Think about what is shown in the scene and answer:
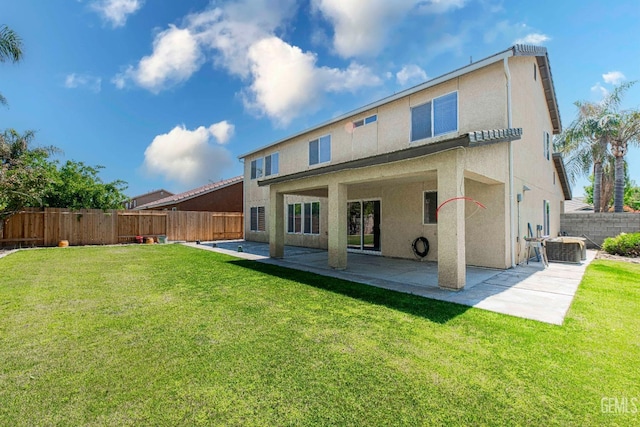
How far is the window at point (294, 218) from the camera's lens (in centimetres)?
1642

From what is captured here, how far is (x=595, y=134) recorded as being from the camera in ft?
58.4

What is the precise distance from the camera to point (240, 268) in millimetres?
9312

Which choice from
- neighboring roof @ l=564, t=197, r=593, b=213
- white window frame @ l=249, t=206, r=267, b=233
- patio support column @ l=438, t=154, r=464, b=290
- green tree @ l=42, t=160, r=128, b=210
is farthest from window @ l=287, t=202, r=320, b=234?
neighboring roof @ l=564, t=197, r=593, b=213

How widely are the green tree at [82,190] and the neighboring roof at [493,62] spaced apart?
11406 mm

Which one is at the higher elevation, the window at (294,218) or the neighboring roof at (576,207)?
the neighboring roof at (576,207)

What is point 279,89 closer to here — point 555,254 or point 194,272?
point 194,272

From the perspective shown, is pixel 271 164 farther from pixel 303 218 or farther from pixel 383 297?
pixel 383 297

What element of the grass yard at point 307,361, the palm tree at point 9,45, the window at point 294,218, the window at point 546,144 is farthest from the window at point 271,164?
the window at point 546,144

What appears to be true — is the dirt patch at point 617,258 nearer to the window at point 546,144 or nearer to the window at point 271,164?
the window at point 546,144

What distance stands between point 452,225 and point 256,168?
49.9 ft

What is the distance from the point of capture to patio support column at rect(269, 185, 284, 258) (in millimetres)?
11250

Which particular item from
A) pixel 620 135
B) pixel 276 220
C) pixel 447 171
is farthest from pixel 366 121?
pixel 620 135

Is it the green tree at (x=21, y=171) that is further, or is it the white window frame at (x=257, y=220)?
the white window frame at (x=257, y=220)

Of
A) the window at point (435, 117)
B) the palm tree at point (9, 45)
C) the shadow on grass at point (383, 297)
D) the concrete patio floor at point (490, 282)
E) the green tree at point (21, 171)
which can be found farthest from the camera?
the green tree at point (21, 171)
